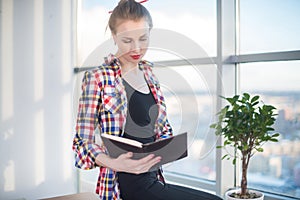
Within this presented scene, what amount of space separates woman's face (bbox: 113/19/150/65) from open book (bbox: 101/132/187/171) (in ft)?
1.21

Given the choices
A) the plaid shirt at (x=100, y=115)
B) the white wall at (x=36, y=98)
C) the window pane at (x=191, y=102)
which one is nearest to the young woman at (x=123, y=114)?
the plaid shirt at (x=100, y=115)

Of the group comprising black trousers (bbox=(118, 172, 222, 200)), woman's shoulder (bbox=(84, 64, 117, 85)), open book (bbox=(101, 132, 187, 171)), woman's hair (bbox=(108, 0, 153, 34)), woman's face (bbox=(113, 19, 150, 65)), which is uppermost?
woman's hair (bbox=(108, 0, 153, 34))

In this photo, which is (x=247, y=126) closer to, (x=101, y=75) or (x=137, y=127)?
(x=137, y=127)

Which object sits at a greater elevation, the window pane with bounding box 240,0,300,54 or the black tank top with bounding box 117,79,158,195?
the window pane with bounding box 240,0,300,54

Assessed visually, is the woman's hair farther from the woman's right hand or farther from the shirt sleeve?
the woman's right hand

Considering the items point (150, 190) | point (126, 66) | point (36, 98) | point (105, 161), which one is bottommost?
point (150, 190)

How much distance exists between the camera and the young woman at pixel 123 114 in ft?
4.19

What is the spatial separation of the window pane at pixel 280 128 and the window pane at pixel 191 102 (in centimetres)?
60

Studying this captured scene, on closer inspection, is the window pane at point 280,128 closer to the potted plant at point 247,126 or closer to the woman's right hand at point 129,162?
the potted plant at point 247,126

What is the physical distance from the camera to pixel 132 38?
135cm

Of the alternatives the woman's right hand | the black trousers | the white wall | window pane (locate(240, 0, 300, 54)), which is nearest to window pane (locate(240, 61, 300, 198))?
window pane (locate(240, 0, 300, 54))

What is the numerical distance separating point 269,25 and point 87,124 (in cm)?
136

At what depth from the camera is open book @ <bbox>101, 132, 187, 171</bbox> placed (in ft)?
3.69

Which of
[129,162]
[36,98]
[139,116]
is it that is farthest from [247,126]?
[36,98]
